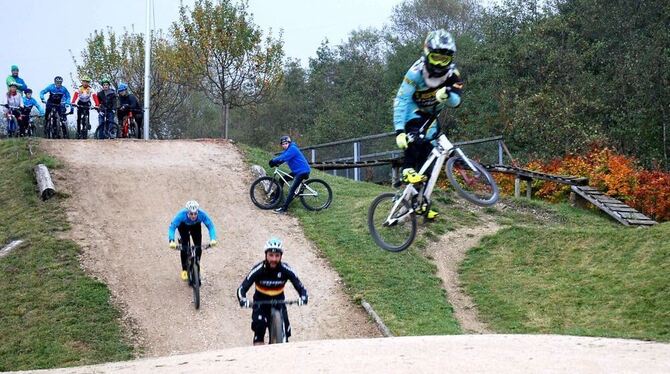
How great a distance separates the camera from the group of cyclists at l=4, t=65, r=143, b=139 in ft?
86.1

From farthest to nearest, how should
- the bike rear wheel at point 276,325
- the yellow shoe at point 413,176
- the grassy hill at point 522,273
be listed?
the grassy hill at point 522,273, the bike rear wheel at point 276,325, the yellow shoe at point 413,176

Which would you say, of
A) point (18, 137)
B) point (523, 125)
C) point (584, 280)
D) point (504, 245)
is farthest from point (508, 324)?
point (523, 125)

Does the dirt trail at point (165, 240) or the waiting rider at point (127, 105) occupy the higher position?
the waiting rider at point (127, 105)

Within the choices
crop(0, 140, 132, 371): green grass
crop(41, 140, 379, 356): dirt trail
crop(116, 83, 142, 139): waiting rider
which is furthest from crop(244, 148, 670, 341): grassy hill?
crop(116, 83, 142, 139): waiting rider

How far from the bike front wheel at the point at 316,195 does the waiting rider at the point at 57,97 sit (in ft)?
27.0

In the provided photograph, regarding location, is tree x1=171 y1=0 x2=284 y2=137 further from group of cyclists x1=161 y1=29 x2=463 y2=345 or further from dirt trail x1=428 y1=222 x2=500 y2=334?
group of cyclists x1=161 y1=29 x2=463 y2=345

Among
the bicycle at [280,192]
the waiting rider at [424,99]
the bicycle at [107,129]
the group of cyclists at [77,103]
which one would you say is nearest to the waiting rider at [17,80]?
the group of cyclists at [77,103]

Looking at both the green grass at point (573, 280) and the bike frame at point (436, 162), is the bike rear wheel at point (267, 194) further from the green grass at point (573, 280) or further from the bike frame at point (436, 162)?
the bike frame at point (436, 162)

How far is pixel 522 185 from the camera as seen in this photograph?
28.3 meters

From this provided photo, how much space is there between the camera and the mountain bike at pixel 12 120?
26.7m

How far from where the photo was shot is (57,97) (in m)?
26.3

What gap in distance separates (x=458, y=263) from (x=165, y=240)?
6.80m

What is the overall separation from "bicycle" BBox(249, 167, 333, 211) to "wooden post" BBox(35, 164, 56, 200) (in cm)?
509

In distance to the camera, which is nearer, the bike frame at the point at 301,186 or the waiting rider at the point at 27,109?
the bike frame at the point at 301,186
